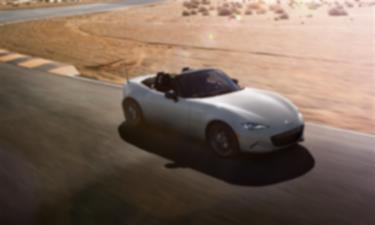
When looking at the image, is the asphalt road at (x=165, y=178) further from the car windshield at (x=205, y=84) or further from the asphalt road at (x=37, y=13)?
the asphalt road at (x=37, y=13)

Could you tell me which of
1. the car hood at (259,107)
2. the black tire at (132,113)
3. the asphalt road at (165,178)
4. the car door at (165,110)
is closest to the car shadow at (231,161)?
the asphalt road at (165,178)

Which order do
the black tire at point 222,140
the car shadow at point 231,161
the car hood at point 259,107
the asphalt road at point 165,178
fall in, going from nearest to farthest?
the asphalt road at point 165,178, the car shadow at point 231,161, the car hood at point 259,107, the black tire at point 222,140

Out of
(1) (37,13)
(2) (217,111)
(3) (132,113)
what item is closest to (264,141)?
(2) (217,111)

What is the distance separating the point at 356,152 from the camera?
364 inches

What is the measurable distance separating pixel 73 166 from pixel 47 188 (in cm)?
101

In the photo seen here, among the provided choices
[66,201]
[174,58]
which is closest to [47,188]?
[66,201]

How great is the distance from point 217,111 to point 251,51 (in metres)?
15.1

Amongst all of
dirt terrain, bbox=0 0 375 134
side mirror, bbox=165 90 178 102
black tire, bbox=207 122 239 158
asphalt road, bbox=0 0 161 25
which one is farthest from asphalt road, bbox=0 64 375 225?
asphalt road, bbox=0 0 161 25

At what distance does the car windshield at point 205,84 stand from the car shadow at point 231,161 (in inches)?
35.3

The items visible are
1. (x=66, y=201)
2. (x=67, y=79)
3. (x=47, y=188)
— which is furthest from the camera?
(x=67, y=79)

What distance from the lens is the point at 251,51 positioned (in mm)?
23578

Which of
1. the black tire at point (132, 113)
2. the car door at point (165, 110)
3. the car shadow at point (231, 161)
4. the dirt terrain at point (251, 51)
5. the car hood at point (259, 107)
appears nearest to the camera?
the car shadow at point (231, 161)

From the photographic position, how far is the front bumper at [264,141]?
8547mm

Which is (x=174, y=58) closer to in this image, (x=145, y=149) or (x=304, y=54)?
(x=304, y=54)
